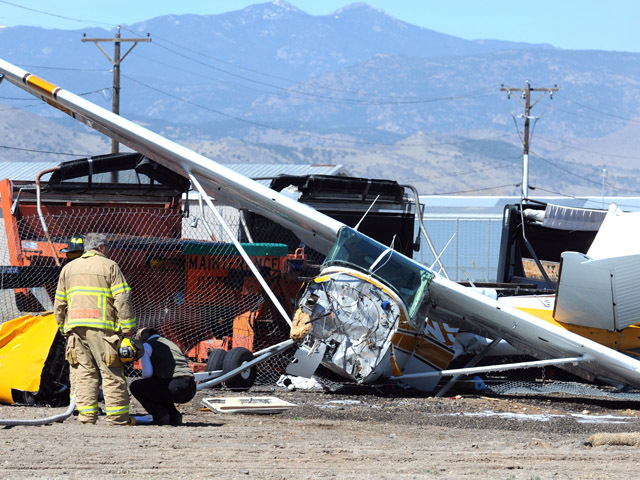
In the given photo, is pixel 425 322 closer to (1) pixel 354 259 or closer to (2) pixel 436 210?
(1) pixel 354 259

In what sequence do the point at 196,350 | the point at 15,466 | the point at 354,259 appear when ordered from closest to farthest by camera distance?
the point at 15,466 → the point at 354,259 → the point at 196,350

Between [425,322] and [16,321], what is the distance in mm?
4513

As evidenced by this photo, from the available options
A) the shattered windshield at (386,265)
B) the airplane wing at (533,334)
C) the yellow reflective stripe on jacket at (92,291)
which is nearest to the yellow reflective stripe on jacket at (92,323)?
the yellow reflective stripe on jacket at (92,291)

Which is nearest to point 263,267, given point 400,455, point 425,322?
point 425,322

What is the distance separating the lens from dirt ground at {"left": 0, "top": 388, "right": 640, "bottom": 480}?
6.04 metres

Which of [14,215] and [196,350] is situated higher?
[14,215]

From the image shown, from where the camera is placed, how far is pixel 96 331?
811 centimetres

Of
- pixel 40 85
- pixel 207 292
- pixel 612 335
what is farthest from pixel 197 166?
pixel 612 335

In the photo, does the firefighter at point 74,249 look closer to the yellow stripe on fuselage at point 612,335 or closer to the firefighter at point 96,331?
the firefighter at point 96,331

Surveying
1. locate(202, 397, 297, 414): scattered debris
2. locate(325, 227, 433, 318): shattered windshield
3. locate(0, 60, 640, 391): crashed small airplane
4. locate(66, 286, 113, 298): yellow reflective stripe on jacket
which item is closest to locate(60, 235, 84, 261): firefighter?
locate(66, 286, 113, 298): yellow reflective stripe on jacket

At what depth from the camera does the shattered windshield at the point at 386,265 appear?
10.4m

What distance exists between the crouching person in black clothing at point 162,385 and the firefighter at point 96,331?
22cm

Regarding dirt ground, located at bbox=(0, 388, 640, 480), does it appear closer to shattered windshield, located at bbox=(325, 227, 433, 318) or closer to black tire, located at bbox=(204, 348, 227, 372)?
black tire, located at bbox=(204, 348, 227, 372)

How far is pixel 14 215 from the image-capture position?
1325cm
